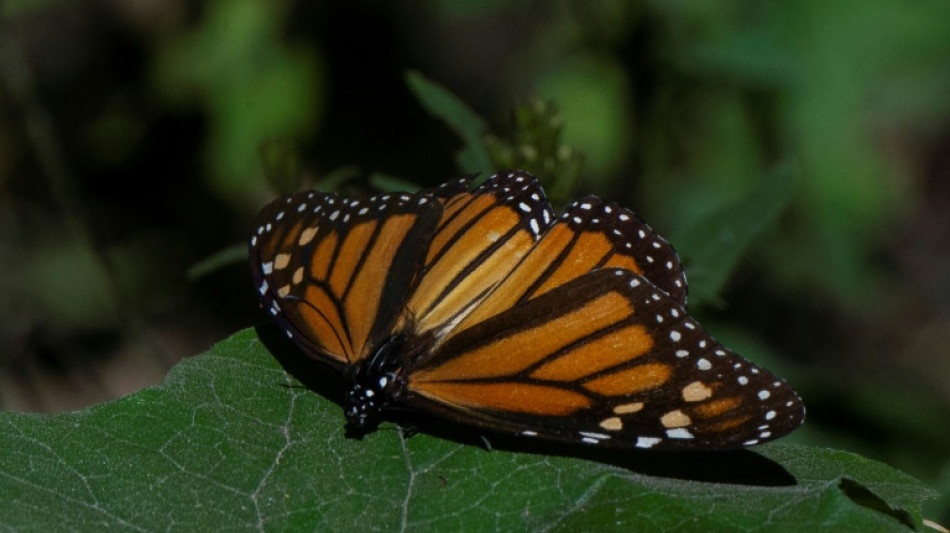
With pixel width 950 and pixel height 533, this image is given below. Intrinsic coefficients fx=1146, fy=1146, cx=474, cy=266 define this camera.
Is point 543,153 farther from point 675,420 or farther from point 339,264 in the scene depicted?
point 675,420

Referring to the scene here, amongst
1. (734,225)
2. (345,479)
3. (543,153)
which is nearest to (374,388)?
(345,479)

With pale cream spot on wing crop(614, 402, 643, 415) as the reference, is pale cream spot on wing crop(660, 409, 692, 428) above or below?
below

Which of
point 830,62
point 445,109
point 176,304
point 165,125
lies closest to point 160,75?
point 165,125

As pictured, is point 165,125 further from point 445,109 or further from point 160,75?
point 445,109

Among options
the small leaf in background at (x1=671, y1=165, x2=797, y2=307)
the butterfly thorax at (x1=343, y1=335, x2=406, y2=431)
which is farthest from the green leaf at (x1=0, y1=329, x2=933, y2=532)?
the small leaf in background at (x1=671, y1=165, x2=797, y2=307)

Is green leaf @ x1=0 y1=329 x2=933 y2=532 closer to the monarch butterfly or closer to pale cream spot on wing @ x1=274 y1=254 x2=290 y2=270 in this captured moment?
the monarch butterfly

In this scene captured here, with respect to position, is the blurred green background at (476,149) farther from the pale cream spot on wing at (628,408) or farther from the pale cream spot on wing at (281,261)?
the pale cream spot on wing at (628,408)
